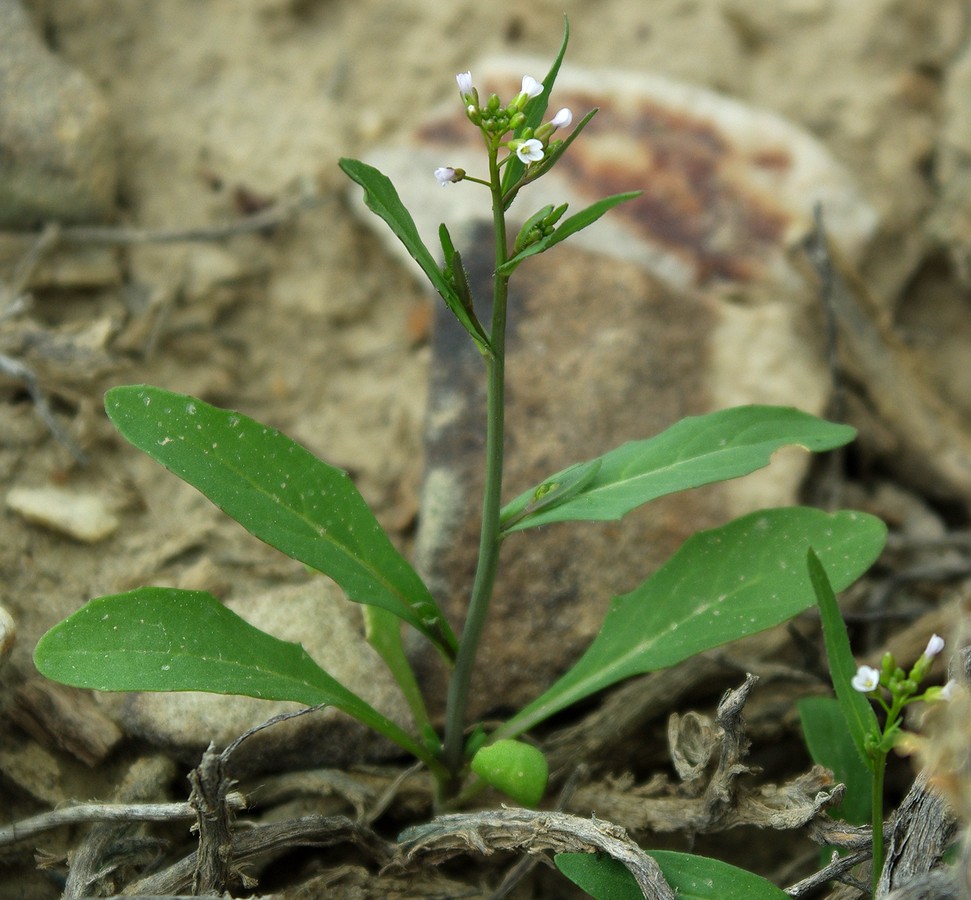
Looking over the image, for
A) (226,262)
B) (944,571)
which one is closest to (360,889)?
(944,571)

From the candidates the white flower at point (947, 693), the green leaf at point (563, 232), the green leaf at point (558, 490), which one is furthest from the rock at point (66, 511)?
the white flower at point (947, 693)

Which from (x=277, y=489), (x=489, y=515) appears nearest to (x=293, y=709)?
(x=277, y=489)

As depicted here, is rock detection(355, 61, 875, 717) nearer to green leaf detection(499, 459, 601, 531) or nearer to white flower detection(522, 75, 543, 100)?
green leaf detection(499, 459, 601, 531)

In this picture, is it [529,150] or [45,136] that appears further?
[45,136]

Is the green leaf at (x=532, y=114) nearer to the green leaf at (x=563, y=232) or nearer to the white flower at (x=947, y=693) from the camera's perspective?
the green leaf at (x=563, y=232)

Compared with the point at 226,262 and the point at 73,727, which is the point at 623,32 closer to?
the point at 226,262

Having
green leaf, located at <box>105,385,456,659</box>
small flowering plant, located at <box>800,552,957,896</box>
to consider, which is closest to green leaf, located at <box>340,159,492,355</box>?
green leaf, located at <box>105,385,456,659</box>

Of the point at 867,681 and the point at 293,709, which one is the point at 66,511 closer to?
the point at 293,709
